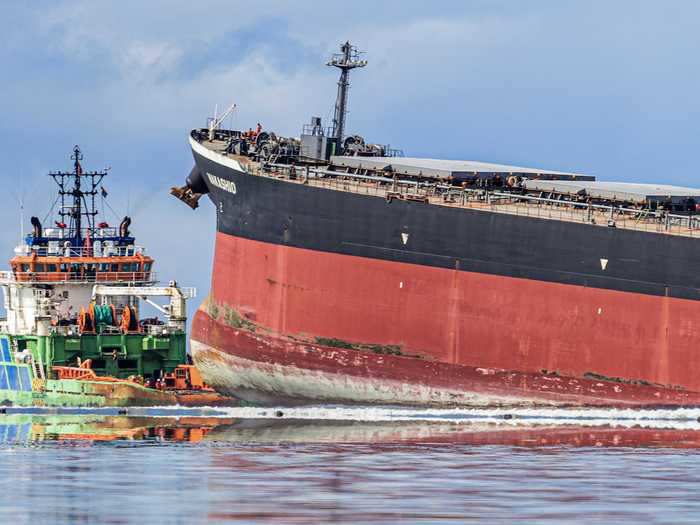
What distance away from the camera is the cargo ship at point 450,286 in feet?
176

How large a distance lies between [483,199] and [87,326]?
16403mm

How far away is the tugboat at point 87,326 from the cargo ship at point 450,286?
3249mm

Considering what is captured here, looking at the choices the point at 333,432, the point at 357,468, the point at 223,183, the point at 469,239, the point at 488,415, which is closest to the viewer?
the point at 357,468

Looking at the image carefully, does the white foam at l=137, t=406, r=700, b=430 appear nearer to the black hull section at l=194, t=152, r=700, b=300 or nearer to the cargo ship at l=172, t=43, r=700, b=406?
the cargo ship at l=172, t=43, r=700, b=406

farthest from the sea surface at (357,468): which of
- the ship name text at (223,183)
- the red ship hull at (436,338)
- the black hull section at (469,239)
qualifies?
the ship name text at (223,183)

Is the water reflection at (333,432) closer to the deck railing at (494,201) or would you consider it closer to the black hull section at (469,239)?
the black hull section at (469,239)

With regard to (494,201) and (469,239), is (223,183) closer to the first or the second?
(469,239)

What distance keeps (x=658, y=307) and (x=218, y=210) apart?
59.9 feet

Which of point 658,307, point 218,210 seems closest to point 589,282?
point 658,307

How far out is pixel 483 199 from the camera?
2232 inches

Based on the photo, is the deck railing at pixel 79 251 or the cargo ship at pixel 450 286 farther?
the deck railing at pixel 79 251

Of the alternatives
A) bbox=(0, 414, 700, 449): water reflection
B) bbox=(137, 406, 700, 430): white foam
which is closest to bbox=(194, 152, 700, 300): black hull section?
bbox=(137, 406, 700, 430): white foam

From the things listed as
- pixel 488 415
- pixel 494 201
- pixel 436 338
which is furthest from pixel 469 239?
pixel 488 415

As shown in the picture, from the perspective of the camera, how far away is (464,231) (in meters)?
55.9
